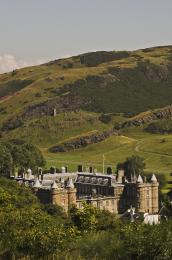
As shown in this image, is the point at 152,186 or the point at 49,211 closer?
the point at 49,211

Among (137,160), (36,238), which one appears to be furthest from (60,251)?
(137,160)

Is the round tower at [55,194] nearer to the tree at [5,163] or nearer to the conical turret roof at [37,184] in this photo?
the conical turret roof at [37,184]

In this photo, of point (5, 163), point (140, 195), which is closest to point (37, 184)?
point (140, 195)

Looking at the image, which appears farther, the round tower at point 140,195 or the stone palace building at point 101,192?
the round tower at point 140,195

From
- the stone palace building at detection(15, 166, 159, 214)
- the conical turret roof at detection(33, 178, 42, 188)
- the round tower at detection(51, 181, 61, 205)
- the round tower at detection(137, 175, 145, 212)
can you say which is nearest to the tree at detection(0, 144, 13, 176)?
the stone palace building at detection(15, 166, 159, 214)

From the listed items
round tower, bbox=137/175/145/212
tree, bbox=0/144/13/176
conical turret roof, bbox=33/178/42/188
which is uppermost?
tree, bbox=0/144/13/176

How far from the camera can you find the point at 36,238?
4825cm

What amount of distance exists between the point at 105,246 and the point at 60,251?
15.9ft

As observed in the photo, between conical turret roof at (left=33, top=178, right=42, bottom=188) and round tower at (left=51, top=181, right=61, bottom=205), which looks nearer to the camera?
round tower at (left=51, top=181, right=61, bottom=205)

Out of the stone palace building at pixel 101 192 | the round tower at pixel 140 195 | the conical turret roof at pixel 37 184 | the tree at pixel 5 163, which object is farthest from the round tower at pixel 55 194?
the tree at pixel 5 163

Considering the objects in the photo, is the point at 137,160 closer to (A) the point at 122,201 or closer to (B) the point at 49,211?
(A) the point at 122,201

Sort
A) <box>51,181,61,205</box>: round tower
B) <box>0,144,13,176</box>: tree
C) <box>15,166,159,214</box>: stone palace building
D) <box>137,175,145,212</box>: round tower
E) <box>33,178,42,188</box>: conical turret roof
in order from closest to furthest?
<box>51,181,61,205</box>: round tower < <box>15,166,159,214</box>: stone palace building < <box>33,178,42,188</box>: conical turret roof < <box>137,175,145,212</box>: round tower < <box>0,144,13,176</box>: tree

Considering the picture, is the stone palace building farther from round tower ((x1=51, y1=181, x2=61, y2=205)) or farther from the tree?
the tree

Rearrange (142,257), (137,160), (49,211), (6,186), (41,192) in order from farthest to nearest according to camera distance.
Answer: (137,160) → (41,192) → (6,186) → (49,211) → (142,257)
